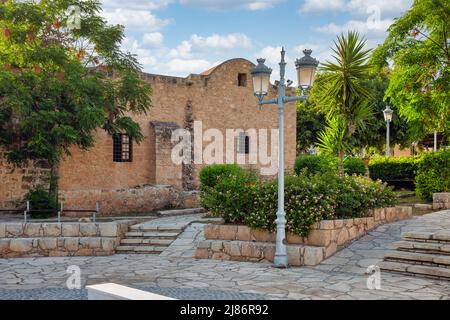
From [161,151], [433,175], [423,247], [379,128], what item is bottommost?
[423,247]

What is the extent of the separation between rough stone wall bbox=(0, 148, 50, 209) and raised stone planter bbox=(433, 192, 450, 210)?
13.0 meters

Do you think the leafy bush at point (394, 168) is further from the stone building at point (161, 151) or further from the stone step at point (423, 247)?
the stone step at point (423, 247)

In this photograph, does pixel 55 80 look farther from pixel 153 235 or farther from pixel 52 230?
pixel 153 235

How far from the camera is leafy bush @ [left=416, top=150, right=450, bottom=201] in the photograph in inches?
627

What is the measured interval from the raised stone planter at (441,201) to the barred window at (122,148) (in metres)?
12.1

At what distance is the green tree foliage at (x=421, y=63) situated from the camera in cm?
1612

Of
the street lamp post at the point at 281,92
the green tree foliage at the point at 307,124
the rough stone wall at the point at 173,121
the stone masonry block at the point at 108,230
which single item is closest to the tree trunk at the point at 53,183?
the rough stone wall at the point at 173,121

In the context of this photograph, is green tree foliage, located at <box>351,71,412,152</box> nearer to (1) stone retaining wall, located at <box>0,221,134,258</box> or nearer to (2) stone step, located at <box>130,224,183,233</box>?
(2) stone step, located at <box>130,224,183,233</box>

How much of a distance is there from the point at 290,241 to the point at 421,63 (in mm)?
8957

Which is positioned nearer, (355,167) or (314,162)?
(314,162)

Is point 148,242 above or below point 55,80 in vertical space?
below

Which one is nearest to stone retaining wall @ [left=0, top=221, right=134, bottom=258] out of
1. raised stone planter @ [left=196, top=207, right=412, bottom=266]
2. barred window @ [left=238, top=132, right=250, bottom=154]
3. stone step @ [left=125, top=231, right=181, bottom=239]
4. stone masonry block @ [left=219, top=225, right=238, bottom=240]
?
stone step @ [left=125, top=231, right=181, bottom=239]

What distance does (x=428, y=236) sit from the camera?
33.3 ft

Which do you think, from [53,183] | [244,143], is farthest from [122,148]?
[244,143]
